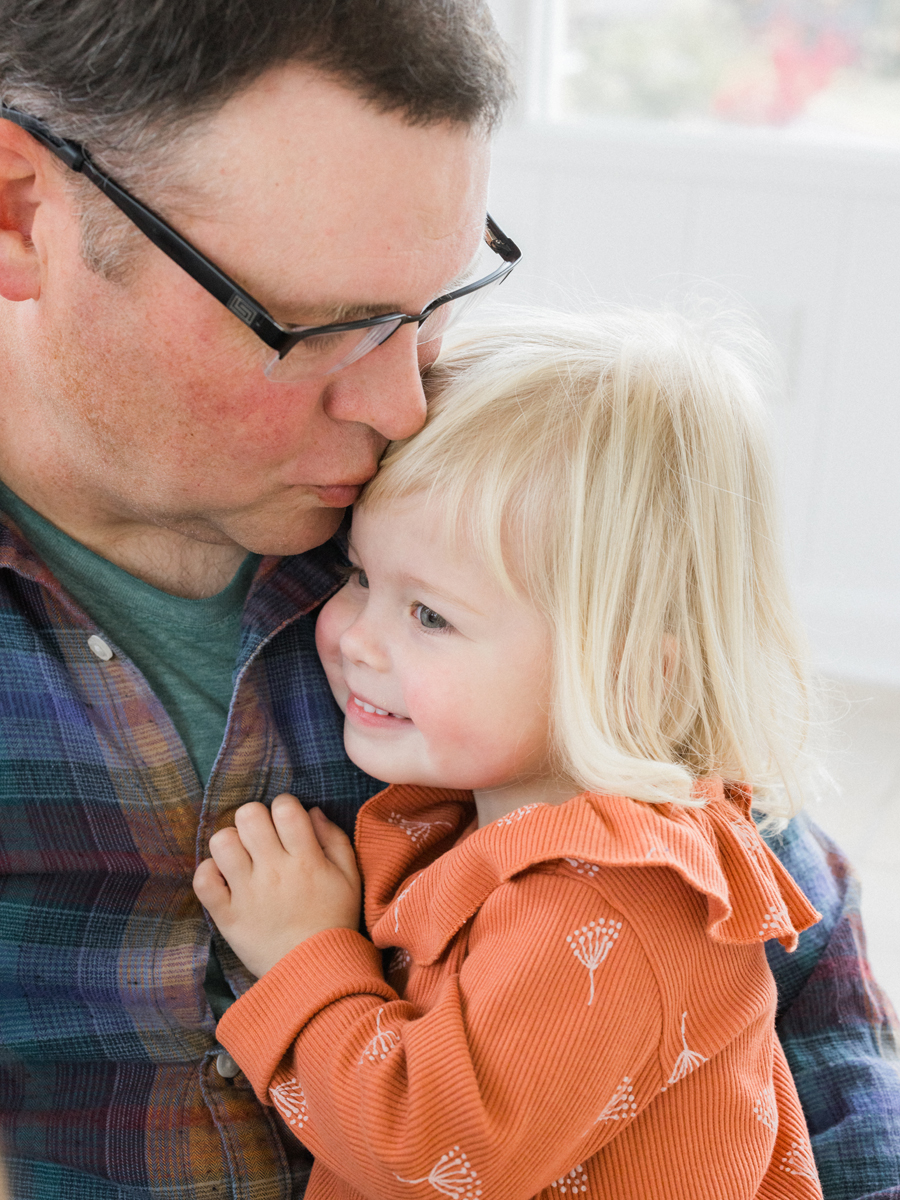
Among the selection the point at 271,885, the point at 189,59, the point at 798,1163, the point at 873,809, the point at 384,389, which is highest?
the point at 189,59

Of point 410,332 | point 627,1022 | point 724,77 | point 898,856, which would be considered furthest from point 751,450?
point 724,77

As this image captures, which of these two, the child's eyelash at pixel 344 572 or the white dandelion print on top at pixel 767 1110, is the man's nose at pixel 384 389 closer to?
the child's eyelash at pixel 344 572

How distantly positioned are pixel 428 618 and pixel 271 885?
0.30 m

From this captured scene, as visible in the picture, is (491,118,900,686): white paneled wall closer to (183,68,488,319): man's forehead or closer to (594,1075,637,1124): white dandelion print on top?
(183,68,488,319): man's forehead

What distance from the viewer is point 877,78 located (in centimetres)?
328

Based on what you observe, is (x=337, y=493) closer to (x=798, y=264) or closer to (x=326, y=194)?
(x=326, y=194)

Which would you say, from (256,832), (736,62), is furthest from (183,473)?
(736,62)

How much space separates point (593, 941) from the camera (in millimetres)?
991

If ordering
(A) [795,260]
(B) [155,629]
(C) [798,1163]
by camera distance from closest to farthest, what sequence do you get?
(C) [798,1163] < (B) [155,629] < (A) [795,260]

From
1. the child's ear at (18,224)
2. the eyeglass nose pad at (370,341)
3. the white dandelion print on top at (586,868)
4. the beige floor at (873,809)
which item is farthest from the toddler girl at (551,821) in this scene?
the beige floor at (873,809)

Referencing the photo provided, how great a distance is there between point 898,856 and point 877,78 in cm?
210

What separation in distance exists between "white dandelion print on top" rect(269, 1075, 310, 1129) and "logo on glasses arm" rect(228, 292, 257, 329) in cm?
68

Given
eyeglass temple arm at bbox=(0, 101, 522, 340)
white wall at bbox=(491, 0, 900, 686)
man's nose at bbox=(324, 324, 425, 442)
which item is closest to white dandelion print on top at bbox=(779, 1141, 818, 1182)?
man's nose at bbox=(324, 324, 425, 442)

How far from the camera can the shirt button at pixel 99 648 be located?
3.78ft
